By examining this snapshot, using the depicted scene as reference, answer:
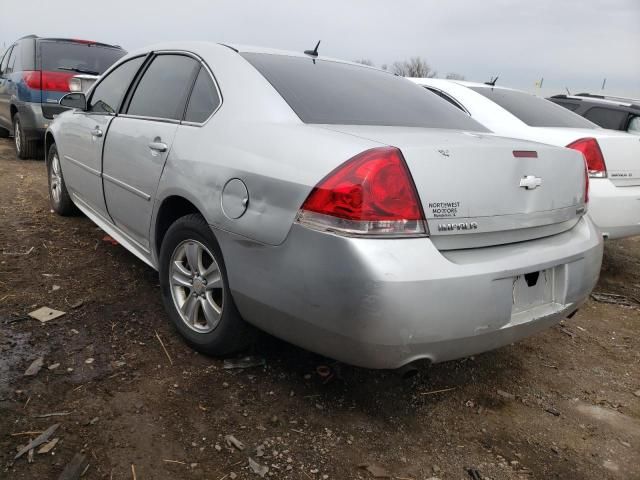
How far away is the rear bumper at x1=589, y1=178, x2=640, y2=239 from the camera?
157 inches

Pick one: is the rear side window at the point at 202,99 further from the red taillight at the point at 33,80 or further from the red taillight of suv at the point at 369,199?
the red taillight at the point at 33,80

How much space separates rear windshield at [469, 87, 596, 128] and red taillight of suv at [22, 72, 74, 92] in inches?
208

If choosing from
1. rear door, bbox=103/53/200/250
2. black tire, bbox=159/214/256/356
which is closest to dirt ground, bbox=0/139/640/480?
black tire, bbox=159/214/256/356

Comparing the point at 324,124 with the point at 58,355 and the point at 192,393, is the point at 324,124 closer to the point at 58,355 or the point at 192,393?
the point at 192,393

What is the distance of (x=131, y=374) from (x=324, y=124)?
4.79 feet

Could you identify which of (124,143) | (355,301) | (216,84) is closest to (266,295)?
(355,301)

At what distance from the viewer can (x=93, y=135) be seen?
363 centimetres

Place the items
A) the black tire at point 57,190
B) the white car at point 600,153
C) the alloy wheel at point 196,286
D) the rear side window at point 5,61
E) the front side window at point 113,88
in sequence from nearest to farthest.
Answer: the alloy wheel at point 196,286
the front side window at point 113,88
the white car at point 600,153
the black tire at point 57,190
the rear side window at point 5,61

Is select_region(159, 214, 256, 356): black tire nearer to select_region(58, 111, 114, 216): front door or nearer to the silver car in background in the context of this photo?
the silver car in background

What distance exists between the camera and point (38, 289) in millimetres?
3342

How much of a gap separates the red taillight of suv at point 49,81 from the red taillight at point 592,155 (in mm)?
6260

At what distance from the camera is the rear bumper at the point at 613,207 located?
13.1ft

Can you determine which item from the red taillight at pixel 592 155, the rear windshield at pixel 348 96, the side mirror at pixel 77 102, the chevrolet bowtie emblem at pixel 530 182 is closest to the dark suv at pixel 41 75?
the side mirror at pixel 77 102

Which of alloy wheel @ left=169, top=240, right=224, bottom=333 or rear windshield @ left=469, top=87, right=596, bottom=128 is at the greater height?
rear windshield @ left=469, top=87, right=596, bottom=128
